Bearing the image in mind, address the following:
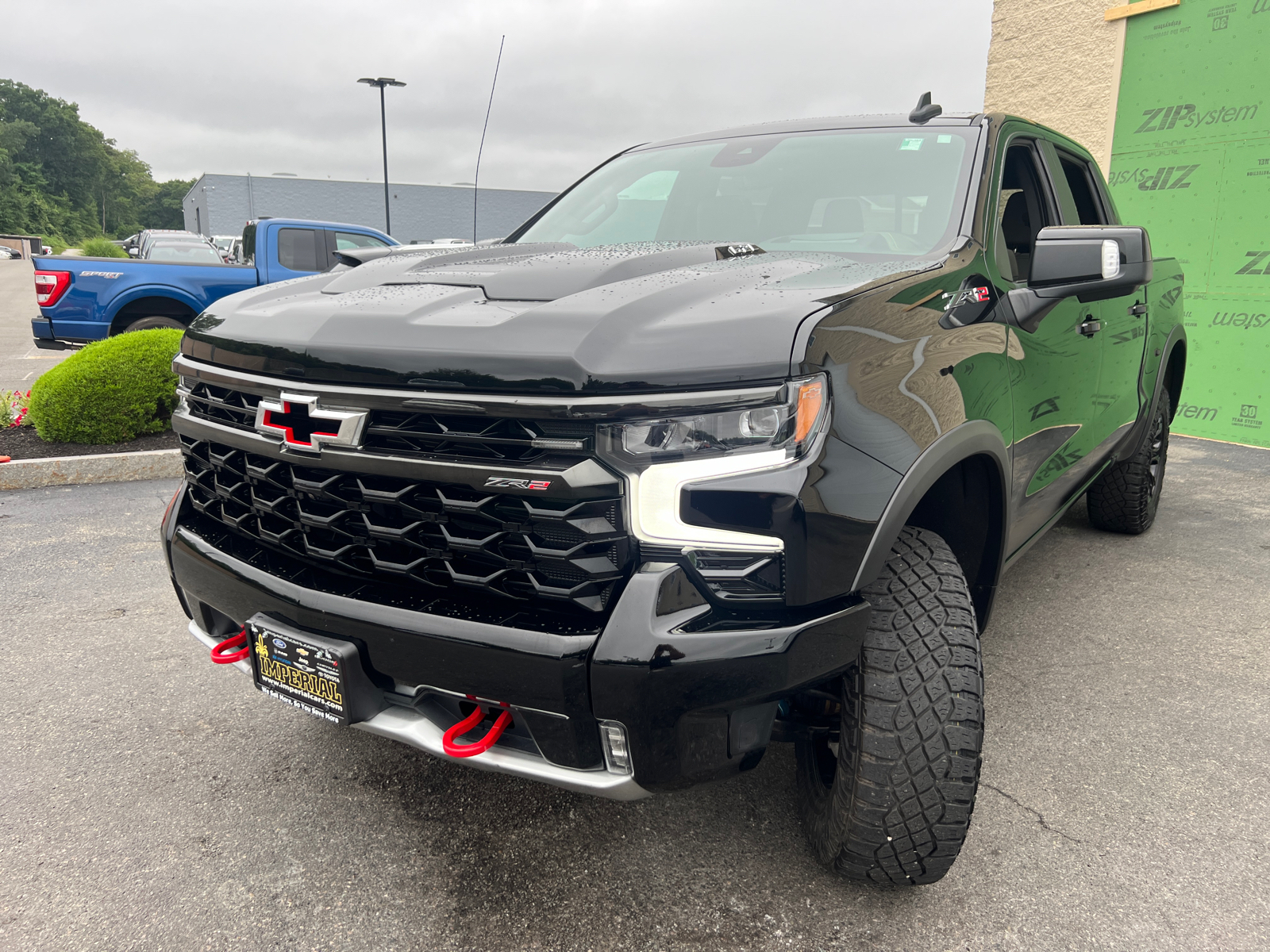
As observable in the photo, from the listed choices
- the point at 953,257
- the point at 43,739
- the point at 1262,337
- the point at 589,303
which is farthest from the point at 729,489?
the point at 1262,337

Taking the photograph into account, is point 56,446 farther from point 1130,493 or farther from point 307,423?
point 1130,493

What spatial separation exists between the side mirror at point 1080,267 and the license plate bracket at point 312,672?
5.97 feet

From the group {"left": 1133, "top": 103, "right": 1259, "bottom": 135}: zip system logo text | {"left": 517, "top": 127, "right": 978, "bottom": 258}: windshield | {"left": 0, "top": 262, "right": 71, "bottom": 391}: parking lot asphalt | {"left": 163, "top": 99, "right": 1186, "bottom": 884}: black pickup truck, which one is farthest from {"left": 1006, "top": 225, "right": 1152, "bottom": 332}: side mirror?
{"left": 0, "top": 262, "right": 71, "bottom": 391}: parking lot asphalt

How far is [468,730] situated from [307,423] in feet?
2.26

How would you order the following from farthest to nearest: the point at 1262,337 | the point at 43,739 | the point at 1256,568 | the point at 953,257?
the point at 1262,337, the point at 1256,568, the point at 43,739, the point at 953,257

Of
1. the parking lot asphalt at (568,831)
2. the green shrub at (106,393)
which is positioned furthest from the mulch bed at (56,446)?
the parking lot asphalt at (568,831)

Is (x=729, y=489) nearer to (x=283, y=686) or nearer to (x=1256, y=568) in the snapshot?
(x=283, y=686)

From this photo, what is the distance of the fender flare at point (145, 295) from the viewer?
8.66m

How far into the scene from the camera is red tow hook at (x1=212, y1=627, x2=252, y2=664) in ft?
6.77

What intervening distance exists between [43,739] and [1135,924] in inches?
114

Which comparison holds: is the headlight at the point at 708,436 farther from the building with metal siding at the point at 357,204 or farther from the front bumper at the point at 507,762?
the building with metal siding at the point at 357,204

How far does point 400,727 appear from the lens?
1.74 metres

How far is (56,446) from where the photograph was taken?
6074 mm

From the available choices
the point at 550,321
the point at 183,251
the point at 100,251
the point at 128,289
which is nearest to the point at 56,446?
the point at 128,289
